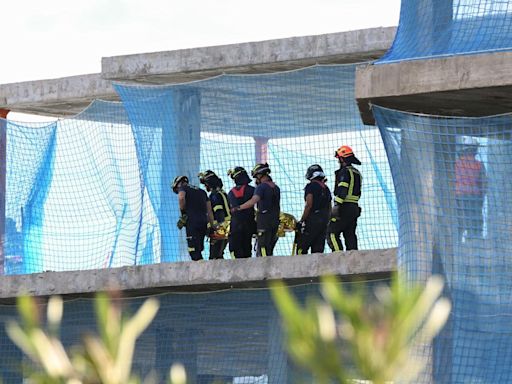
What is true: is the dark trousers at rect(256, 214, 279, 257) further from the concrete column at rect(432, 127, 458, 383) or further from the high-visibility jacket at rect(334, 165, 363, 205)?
the concrete column at rect(432, 127, 458, 383)

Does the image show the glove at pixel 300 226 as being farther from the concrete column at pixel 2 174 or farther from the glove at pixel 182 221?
the concrete column at pixel 2 174

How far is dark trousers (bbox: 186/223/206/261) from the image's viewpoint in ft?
52.9

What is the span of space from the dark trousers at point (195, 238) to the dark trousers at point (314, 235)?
3.73ft

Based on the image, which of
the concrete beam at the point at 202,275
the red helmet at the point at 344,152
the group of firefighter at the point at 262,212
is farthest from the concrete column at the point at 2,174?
the red helmet at the point at 344,152

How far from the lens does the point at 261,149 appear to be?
16078mm

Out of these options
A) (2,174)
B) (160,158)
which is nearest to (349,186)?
(160,158)

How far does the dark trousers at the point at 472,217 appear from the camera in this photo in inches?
468

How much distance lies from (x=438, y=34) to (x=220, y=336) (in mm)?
4554

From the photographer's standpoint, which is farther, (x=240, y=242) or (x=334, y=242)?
(x=240, y=242)

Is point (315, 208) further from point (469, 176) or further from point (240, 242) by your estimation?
point (469, 176)

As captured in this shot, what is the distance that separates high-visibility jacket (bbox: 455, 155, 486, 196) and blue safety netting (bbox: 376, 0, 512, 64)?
0.87m

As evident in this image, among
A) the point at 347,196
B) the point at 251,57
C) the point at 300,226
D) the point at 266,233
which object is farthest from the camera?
the point at 251,57

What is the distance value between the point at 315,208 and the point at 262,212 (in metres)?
0.54

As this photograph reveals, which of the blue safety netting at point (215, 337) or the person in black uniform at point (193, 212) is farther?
the person in black uniform at point (193, 212)
